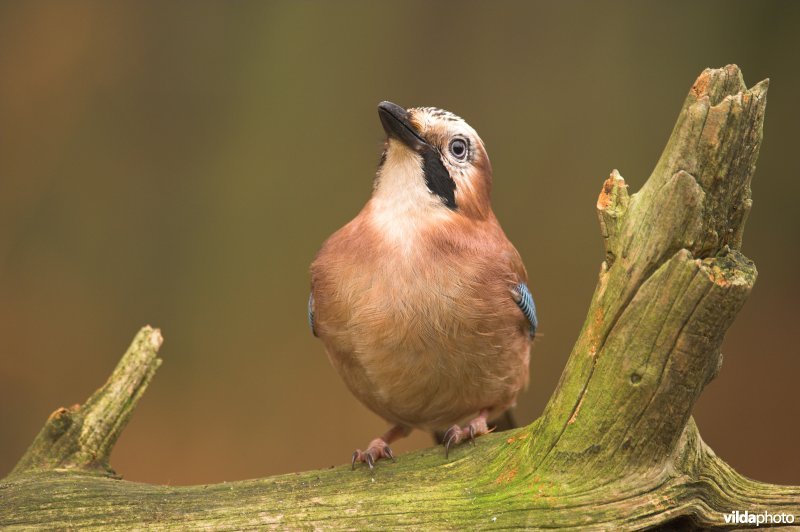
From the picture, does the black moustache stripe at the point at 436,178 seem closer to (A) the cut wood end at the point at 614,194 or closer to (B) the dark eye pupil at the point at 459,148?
(B) the dark eye pupil at the point at 459,148

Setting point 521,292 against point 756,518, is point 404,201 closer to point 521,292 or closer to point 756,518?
point 521,292

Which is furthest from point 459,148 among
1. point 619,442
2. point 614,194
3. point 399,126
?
point 619,442

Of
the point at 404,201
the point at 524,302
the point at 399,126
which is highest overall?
the point at 399,126

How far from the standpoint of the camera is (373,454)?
134 inches

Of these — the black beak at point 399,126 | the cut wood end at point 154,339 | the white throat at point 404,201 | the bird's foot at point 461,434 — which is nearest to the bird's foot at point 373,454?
the bird's foot at point 461,434

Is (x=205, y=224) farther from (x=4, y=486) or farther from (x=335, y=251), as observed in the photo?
(x=4, y=486)

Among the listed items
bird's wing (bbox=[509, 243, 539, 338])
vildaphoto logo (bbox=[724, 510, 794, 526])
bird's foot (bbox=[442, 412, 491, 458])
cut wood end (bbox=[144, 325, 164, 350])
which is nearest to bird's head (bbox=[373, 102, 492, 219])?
bird's wing (bbox=[509, 243, 539, 338])

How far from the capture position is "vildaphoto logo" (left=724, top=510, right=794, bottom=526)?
2910mm

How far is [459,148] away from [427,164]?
6.7 inches

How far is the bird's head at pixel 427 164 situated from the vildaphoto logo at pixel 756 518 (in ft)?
4.83

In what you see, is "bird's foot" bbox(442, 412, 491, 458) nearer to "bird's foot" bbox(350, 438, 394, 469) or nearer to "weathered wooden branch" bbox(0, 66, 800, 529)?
"weathered wooden branch" bbox(0, 66, 800, 529)

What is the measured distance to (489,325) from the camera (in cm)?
344

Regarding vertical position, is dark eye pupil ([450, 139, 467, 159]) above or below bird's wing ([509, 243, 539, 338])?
above

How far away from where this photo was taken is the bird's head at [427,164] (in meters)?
3.56
